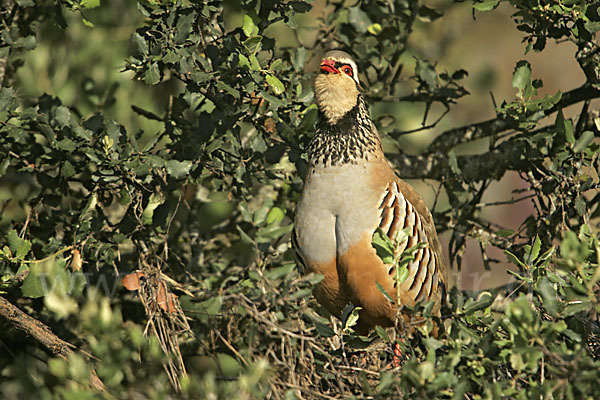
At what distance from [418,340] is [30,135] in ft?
6.70

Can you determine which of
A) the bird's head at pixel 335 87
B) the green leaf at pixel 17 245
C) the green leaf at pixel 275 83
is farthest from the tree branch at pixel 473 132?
the green leaf at pixel 17 245

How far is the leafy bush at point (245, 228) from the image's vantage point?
2090mm

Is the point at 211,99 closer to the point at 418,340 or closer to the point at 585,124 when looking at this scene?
the point at 418,340

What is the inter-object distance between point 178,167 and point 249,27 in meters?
0.68

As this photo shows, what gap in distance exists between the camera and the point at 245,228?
13.1ft

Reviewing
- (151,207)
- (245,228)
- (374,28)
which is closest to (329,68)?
(374,28)

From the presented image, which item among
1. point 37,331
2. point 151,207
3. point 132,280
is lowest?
point 37,331

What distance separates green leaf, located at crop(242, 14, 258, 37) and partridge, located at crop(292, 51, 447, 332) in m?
0.41

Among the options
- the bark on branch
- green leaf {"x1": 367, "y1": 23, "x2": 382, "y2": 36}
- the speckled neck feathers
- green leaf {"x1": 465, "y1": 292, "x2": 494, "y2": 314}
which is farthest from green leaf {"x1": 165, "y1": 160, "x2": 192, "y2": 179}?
green leaf {"x1": 367, "y1": 23, "x2": 382, "y2": 36}

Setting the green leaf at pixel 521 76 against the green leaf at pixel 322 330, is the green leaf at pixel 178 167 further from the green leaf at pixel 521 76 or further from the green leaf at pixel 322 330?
the green leaf at pixel 521 76

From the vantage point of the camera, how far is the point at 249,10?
3.04 meters

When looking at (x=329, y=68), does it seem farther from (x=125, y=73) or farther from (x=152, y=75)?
(x=125, y=73)

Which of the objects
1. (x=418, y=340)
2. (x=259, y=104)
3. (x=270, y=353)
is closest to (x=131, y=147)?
(x=259, y=104)

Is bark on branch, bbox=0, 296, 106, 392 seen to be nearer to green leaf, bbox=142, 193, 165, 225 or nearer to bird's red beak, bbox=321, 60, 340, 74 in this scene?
green leaf, bbox=142, 193, 165, 225
